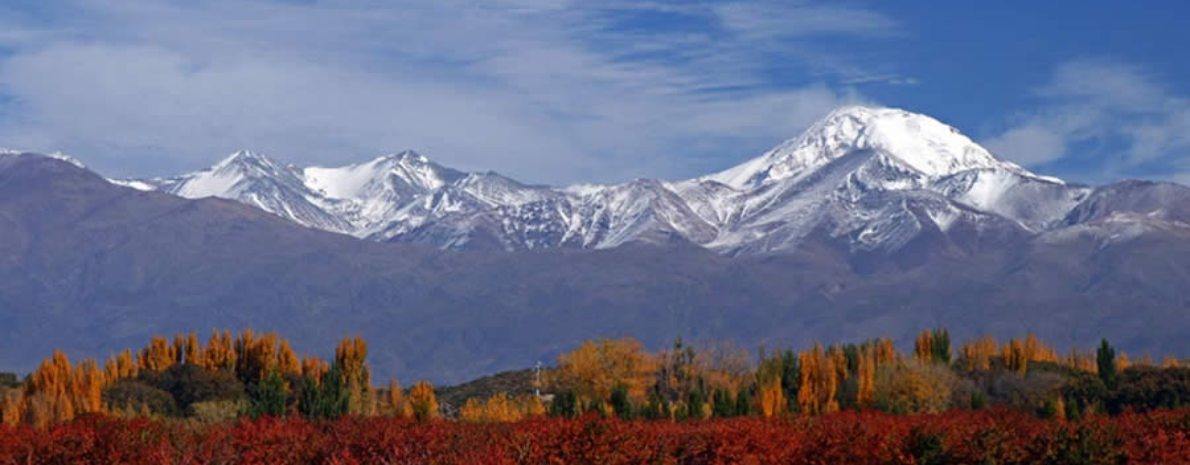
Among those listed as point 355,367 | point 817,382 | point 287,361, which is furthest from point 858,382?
point 287,361

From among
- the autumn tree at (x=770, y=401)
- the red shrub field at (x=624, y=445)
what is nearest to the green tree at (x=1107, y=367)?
the autumn tree at (x=770, y=401)

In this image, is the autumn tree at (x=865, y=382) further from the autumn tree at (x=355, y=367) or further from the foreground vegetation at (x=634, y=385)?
the autumn tree at (x=355, y=367)

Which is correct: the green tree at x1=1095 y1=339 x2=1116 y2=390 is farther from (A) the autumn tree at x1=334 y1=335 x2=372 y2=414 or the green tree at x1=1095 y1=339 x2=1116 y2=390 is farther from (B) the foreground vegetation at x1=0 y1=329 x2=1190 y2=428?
(A) the autumn tree at x1=334 y1=335 x2=372 y2=414

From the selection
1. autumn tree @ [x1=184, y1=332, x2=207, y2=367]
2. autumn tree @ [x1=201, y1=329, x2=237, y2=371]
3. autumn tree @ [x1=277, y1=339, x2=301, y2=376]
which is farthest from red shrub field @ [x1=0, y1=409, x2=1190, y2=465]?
autumn tree @ [x1=184, y1=332, x2=207, y2=367]

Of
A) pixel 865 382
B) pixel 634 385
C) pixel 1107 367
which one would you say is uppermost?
pixel 634 385

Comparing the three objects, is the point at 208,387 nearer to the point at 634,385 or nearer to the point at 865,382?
the point at 634,385

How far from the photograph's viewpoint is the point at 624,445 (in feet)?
106

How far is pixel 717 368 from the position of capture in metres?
116

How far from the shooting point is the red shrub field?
105 ft

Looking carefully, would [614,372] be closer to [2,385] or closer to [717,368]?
[717,368]

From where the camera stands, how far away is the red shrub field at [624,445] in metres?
31.9

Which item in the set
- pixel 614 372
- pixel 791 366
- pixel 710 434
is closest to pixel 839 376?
pixel 791 366

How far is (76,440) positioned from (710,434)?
12666 mm

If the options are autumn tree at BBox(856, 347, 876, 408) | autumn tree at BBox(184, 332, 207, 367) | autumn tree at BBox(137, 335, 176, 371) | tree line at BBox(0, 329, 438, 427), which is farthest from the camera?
autumn tree at BBox(137, 335, 176, 371)
